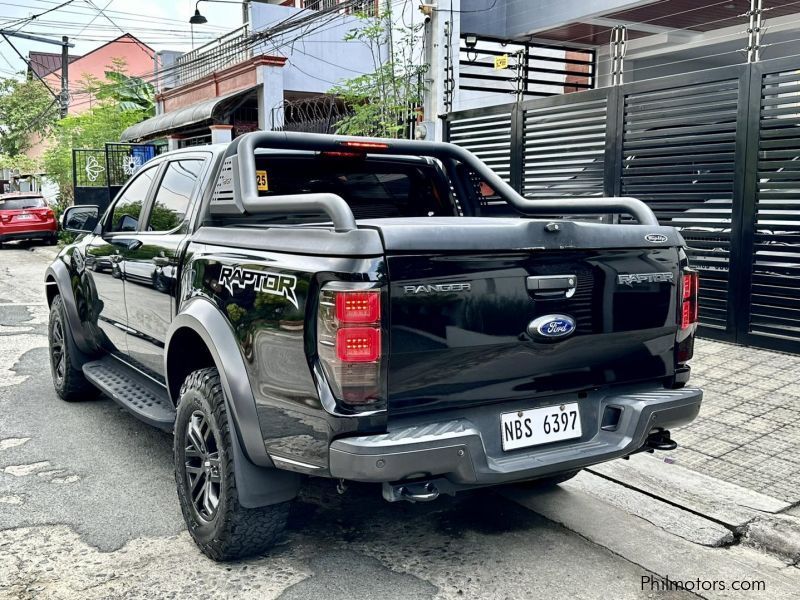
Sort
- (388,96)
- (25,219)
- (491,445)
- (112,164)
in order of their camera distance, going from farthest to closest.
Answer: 1. (112,164)
2. (25,219)
3. (388,96)
4. (491,445)

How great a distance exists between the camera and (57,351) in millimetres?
6062

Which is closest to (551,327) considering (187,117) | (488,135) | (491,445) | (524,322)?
(524,322)

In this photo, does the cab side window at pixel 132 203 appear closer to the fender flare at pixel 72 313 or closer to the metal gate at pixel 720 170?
the fender flare at pixel 72 313

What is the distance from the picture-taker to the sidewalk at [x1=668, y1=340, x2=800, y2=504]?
173 inches

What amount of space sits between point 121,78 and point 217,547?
26.3 metres

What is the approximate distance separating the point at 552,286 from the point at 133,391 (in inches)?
107

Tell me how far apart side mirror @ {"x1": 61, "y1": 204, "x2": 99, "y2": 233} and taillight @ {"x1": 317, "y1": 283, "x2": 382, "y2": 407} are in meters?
3.42

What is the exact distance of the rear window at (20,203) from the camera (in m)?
20.8

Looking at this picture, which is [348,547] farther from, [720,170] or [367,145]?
[720,170]

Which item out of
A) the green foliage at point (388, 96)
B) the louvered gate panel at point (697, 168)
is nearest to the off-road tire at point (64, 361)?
the louvered gate panel at point (697, 168)

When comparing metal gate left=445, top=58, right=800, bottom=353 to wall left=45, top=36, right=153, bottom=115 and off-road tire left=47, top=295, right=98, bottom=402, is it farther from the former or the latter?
wall left=45, top=36, right=153, bottom=115

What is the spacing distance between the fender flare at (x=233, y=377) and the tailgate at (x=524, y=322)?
62 centimetres

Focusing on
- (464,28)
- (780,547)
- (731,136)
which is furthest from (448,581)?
(464,28)

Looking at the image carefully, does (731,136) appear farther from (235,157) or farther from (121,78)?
(121,78)
